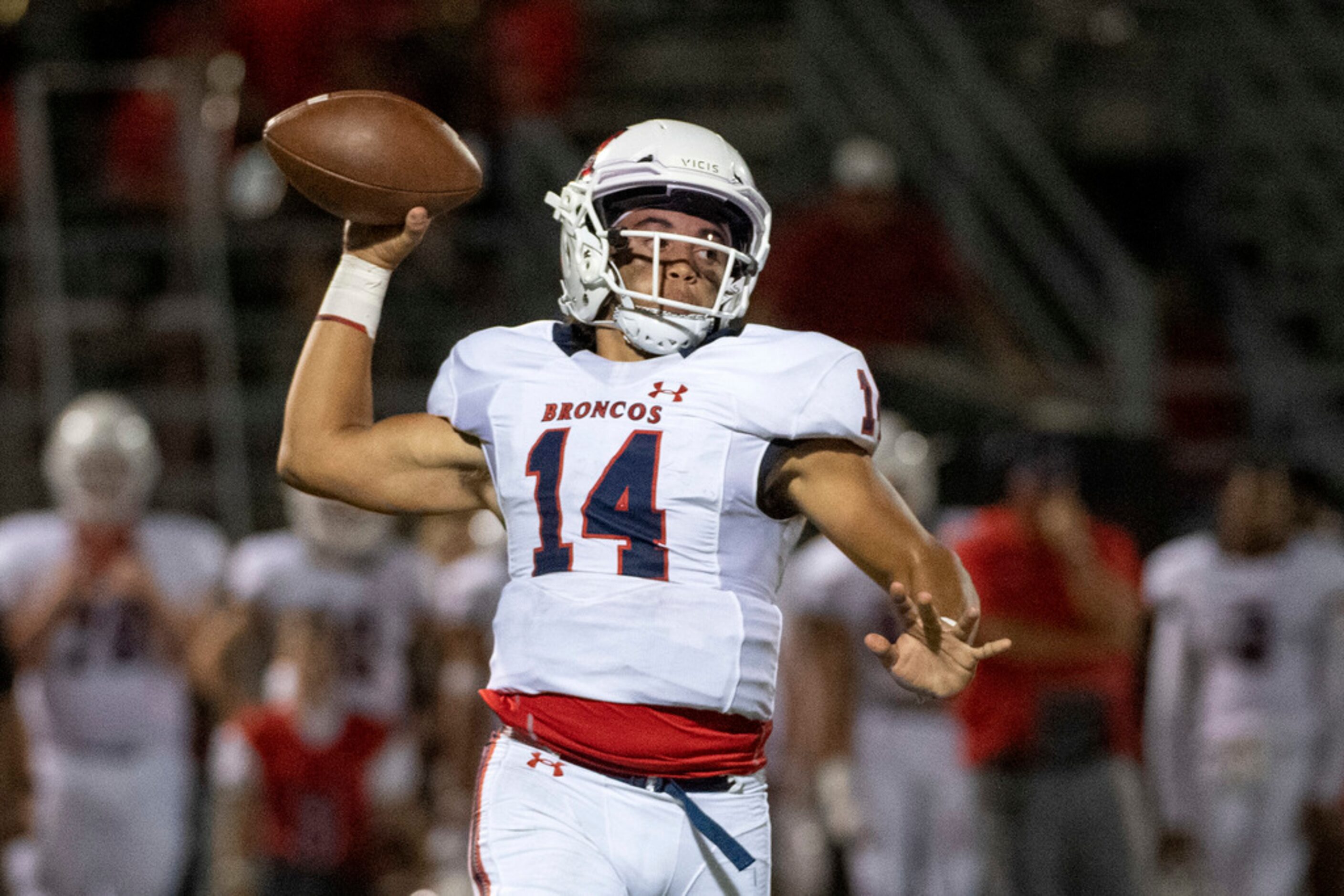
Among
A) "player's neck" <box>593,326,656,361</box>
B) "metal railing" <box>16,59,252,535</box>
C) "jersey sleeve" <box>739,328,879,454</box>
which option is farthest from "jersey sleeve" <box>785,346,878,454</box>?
"metal railing" <box>16,59,252,535</box>

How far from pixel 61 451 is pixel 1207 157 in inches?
218

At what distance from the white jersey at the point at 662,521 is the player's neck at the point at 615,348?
0.11m

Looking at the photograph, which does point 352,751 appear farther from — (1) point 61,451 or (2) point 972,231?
(2) point 972,231

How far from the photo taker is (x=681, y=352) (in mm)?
3172

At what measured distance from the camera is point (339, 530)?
23.7ft

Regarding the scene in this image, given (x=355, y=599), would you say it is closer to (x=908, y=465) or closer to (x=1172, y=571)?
(x=908, y=465)

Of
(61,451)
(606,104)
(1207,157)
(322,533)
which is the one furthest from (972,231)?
(61,451)

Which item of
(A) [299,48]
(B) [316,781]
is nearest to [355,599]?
(B) [316,781]

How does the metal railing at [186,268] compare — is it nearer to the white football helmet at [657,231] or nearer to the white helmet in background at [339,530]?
the white helmet in background at [339,530]

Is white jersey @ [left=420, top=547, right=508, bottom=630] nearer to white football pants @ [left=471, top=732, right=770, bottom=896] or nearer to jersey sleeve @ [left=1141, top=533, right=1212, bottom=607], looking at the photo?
jersey sleeve @ [left=1141, top=533, right=1212, bottom=607]

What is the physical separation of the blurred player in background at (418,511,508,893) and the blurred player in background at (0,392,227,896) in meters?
0.94

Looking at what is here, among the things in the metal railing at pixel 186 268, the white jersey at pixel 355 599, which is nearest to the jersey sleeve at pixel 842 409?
the white jersey at pixel 355 599

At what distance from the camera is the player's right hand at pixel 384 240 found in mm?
3406

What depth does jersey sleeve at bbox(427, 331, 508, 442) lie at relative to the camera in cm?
319
